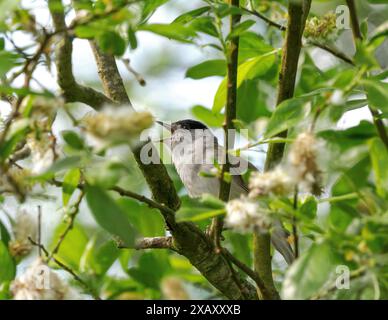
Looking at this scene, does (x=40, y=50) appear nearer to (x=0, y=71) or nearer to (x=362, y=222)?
(x=0, y=71)

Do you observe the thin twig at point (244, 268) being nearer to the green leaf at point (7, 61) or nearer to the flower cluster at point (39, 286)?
the flower cluster at point (39, 286)

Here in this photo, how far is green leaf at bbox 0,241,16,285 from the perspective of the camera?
2.69 meters

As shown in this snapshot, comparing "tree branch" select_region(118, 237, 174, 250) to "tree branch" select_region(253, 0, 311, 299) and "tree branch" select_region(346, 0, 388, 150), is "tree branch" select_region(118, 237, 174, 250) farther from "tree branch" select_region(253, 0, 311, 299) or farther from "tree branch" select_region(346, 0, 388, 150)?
"tree branch" select_region(346, 0, 388, 150)

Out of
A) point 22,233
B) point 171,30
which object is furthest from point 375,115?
point 22,233

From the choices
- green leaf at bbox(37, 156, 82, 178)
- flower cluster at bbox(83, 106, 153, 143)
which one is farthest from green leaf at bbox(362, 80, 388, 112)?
green leaf at bbox(37, 156, 82, 178)

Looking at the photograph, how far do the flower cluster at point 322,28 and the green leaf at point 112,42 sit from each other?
171cm

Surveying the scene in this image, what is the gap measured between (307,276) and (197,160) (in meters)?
3.45

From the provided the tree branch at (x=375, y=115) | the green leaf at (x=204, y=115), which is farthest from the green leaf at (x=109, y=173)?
the green leaf at (x=204, y=115)

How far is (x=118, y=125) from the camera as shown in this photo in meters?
1.83

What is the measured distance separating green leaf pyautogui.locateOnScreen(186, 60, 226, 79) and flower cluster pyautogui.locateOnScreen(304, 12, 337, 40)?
480 mm

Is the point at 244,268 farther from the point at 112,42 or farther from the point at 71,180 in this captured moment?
the point at 112,42

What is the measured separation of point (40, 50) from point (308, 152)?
77 centimetres

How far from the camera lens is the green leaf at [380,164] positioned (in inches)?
96.1

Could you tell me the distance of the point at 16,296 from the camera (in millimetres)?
2213
